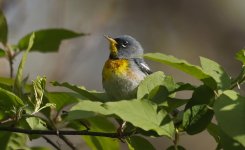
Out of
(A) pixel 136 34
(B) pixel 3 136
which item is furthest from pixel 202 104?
(A) pixel 136 34

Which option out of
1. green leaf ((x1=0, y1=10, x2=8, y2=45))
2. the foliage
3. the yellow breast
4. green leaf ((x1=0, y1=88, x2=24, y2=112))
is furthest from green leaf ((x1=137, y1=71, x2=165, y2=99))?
the yellow breast

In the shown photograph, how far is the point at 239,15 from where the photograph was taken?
836cm

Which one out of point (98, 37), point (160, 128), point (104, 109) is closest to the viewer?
point (104, 109)

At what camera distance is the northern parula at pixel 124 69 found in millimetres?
2855

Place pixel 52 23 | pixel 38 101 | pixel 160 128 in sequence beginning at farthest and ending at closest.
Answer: pixel 52 23, pixel 38 101, pixel 160 128

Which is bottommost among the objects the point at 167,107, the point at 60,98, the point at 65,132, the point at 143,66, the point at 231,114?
the point at 143,66

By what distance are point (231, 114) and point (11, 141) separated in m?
1.13

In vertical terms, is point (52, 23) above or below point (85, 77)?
above

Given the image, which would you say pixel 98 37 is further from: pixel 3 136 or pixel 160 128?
pixel 160 128

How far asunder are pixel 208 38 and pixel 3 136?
621 centimetres

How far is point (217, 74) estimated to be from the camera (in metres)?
1.70

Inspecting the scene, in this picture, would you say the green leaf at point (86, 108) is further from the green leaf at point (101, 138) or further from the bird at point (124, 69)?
the bird at point (124, 69)

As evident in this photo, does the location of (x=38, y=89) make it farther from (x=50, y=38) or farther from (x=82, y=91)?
(x=50, y=38)

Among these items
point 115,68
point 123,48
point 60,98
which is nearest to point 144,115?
point 60,98
